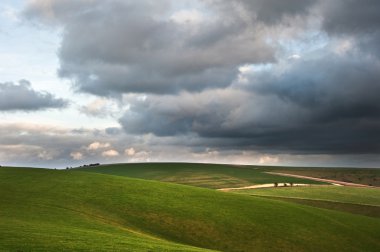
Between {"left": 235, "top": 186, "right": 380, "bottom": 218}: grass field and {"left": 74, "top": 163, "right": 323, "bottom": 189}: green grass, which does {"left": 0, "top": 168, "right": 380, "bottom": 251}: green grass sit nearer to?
{"left": 235, "top": 186, "right": 380, "bottom": 218}: grass field

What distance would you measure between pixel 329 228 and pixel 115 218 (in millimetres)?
25083

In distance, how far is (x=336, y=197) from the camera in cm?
7819

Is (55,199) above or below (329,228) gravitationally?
above

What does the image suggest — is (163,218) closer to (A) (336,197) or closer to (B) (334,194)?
(A) (336,197)

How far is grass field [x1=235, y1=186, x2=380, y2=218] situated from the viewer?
69.1 metres

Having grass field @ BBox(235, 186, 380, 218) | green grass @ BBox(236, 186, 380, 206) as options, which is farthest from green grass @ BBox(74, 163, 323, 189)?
grass field @ BBox(235, 186, 380, 218)

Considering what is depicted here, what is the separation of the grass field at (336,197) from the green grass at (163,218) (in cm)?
1132

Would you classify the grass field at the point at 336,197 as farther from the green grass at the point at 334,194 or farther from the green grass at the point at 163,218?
the green grass at the point at 163,218

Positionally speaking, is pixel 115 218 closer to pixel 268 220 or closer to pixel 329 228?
pixel 268 220

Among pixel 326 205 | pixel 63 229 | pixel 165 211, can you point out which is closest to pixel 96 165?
pixel 326 205

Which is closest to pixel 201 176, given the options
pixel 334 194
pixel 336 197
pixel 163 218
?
pixel 334 194

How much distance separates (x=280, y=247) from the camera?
4028cm

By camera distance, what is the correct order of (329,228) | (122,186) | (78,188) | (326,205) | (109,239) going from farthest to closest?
(326,205)
(122,186)
(78,188)
(329,228)
(109,239)

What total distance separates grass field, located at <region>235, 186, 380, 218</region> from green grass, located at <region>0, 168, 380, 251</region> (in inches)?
446
